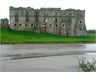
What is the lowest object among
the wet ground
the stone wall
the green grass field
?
the wet ground

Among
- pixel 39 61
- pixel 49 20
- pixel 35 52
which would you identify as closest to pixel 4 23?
pixel 49 20

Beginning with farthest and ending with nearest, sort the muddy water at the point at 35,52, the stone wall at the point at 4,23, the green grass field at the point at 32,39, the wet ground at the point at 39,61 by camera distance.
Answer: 1. the stone wall at the point at 4,23
2. the green grass field at the point at 32,39
3. the muddy water at the point at 35,52
4. the wet ground at the point at 39,61

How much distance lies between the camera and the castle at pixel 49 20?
263 ft

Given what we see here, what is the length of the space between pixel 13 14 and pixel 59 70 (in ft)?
208

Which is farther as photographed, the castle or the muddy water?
the castle

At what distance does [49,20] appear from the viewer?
81.6 meters

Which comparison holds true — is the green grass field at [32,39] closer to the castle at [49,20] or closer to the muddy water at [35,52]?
the castle at [49,20]

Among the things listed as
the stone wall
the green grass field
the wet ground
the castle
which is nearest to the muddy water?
the wet ground

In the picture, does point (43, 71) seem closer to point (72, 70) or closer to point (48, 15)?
point (72, 70)

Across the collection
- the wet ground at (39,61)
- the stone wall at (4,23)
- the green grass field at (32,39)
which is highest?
the stone wall at (4,23)

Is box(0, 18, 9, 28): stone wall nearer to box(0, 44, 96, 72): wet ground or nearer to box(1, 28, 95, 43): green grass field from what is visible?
box(1, 28, 95, 43): green grass field

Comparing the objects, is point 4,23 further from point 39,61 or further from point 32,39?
point 39,61

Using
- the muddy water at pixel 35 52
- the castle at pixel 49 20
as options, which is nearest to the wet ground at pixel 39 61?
the muddy water at pixel 35 52

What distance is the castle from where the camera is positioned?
80.2m
